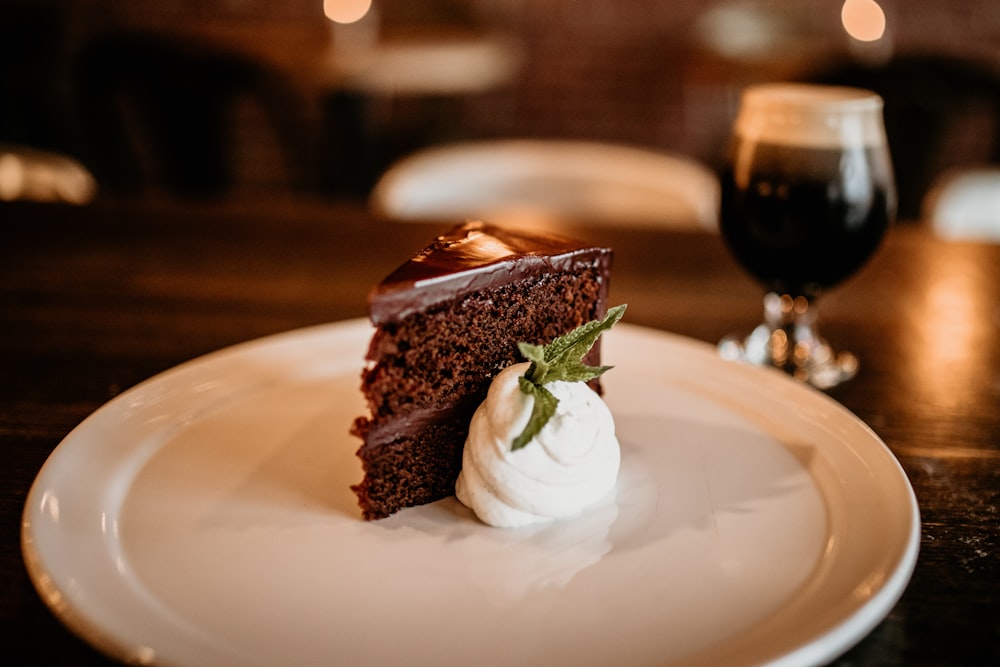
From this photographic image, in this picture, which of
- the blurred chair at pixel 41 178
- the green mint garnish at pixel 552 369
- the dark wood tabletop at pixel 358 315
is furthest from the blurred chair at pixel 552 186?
the green mint garnish at pixel 552 369

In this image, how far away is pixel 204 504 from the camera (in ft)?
3.37

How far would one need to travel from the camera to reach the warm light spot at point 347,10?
4863mm

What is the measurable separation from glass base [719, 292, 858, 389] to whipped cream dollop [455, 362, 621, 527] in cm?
41

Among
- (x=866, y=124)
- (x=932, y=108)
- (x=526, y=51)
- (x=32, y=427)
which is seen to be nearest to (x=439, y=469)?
(x=32, y=427)

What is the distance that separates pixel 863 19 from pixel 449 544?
17.6 feet

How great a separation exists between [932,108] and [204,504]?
2793 millimetres

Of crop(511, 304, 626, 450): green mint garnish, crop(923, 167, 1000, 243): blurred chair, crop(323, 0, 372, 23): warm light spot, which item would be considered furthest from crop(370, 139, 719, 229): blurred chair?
crop(323, 0, 372, 23): warm light spot

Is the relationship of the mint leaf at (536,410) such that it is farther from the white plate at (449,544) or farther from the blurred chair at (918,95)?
the blurred chair at (918,95)

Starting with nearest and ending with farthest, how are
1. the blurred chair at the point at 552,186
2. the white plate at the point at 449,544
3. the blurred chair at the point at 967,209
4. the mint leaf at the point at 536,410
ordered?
the white plate at the point at 449,544
the mint leaf at the point at 536,410
the blurred chair at the point at 552,186
the blurred chair at the point at 967,209

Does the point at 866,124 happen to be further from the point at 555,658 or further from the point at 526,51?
the point at 526,51

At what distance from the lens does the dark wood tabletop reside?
859 mm

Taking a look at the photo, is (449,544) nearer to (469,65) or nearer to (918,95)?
(918,95)

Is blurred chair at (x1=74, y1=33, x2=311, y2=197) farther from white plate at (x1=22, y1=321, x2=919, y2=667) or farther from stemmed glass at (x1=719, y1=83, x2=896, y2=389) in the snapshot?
stemmed glass at (x1=719, y1=83, x2=896, y2=389)

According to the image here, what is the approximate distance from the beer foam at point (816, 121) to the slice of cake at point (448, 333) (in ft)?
1.32
